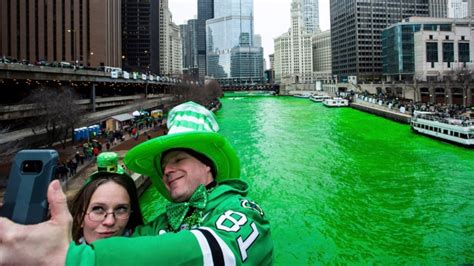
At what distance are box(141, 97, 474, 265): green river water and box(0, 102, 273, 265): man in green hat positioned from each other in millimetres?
10706

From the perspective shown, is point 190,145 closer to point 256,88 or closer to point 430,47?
point 430,47

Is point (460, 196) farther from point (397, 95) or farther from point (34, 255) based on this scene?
point (397, 95)

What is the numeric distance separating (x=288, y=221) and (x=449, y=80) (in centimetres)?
5840

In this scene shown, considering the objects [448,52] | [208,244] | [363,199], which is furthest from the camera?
[448,52]

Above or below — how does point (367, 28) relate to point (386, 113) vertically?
above

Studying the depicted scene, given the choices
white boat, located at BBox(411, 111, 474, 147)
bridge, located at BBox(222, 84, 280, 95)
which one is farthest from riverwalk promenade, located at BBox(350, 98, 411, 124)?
bridge, located at BBox(222, 84, 280, 95)

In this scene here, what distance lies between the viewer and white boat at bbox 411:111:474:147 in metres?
31.7

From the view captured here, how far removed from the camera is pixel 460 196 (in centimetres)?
1906

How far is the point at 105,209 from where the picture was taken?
2459 millimetres

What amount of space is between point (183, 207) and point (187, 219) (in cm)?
11

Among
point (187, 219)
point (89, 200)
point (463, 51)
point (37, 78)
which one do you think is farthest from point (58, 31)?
point (187, 219)

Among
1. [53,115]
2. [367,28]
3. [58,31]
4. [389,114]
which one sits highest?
[367,28]


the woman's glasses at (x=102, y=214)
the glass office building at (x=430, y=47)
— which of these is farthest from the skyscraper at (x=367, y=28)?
the woman's glasses at (x=102, y=214)

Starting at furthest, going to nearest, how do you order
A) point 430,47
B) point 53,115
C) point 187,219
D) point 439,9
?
point 439,9, point 430,47, point 53,115, point 187,219
